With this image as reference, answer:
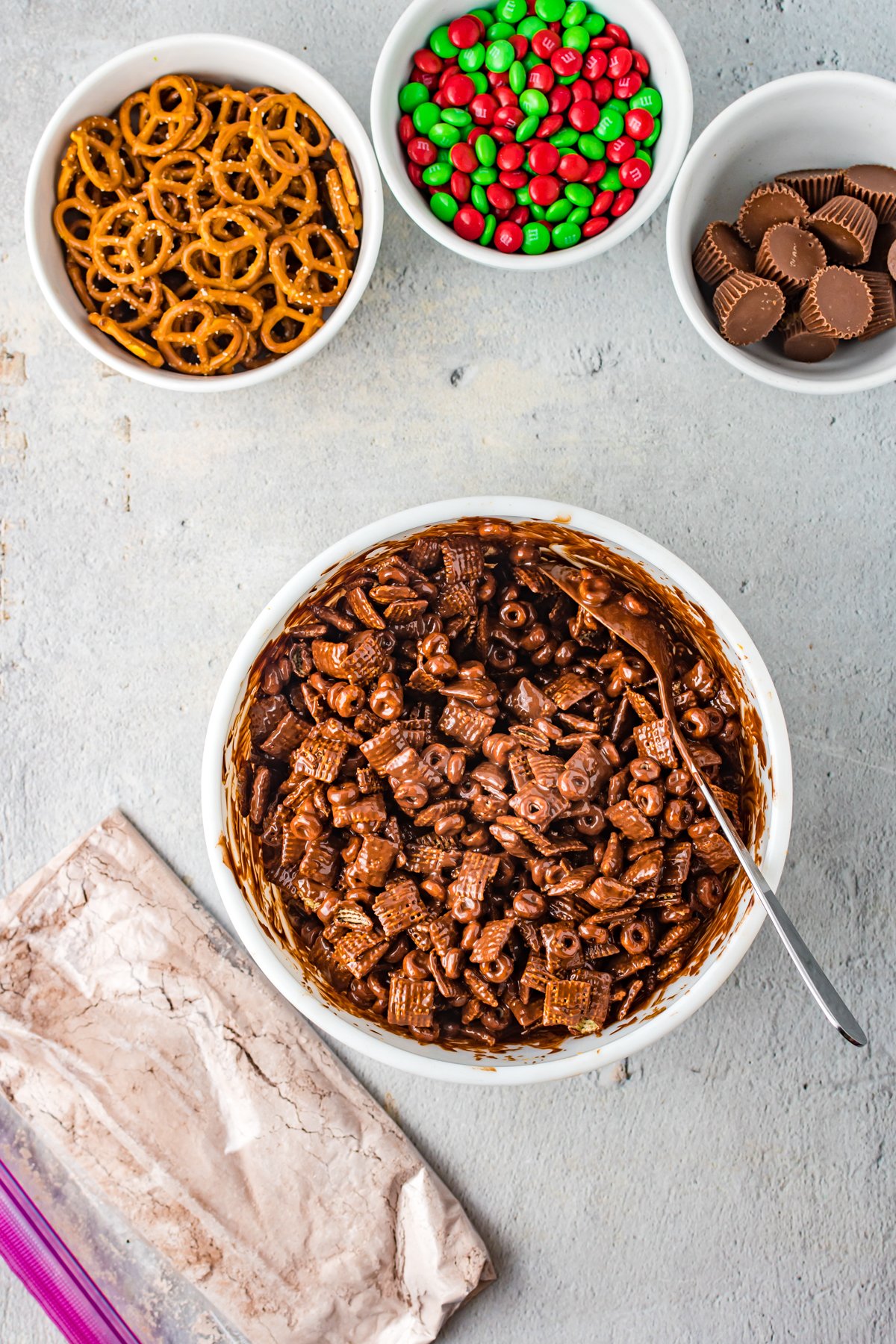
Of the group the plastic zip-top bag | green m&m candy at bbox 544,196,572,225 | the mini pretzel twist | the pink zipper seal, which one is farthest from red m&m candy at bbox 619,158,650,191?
the pink zipper seal

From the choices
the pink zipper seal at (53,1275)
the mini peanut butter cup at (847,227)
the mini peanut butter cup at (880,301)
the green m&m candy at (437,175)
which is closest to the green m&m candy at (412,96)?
the green m&m candy at (437,175)

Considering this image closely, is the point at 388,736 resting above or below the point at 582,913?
above

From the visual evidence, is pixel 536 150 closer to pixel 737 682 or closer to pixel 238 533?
pixel 238 533

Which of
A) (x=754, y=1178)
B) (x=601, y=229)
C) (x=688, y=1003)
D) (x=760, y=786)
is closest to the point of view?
(x=688, y=1003)

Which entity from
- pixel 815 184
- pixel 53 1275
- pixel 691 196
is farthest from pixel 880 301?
pixel 53 1275

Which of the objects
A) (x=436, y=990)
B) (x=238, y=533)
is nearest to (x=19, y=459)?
(x=238, y=533)

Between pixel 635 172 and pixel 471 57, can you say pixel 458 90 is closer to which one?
pixel 471 57

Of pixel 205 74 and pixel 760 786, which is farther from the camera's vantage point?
pixel 205 74

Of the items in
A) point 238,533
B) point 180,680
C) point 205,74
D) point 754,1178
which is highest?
point 205,74
